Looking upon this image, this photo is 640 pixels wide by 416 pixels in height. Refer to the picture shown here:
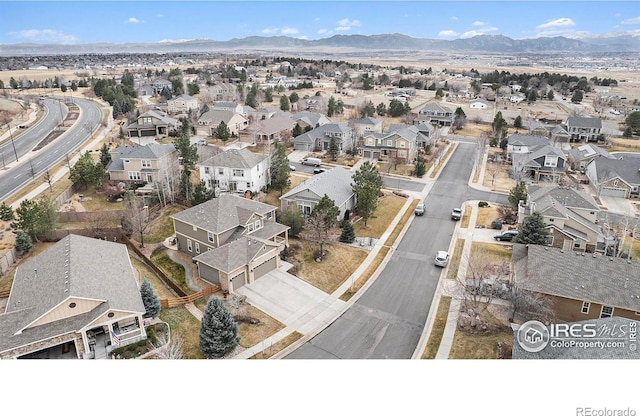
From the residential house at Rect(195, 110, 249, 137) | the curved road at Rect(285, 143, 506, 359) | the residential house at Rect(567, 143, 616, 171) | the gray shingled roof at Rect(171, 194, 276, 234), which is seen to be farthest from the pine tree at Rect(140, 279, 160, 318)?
the residential house at Rect(567, 143, 616, 171)

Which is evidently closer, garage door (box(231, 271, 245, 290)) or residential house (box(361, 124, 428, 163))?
garage door (box(231, 271, 245, 290))

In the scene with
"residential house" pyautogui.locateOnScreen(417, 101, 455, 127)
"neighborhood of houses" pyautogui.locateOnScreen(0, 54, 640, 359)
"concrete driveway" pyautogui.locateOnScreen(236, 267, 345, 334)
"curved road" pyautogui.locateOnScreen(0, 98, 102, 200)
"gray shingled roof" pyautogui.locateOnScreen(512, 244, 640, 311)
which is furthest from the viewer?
"residential house" pyautogui.locateOnScreen(417, 101, 455, 127)

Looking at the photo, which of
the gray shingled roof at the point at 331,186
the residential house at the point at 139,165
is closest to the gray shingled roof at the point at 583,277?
the gray shingled roof at the point at 331,186

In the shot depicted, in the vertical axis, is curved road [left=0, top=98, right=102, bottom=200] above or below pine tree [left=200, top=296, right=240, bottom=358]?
above

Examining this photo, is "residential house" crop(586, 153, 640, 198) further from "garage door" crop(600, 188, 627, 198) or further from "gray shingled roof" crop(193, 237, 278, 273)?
"gray shingled roof" crop(193, 237, 278, 273)
